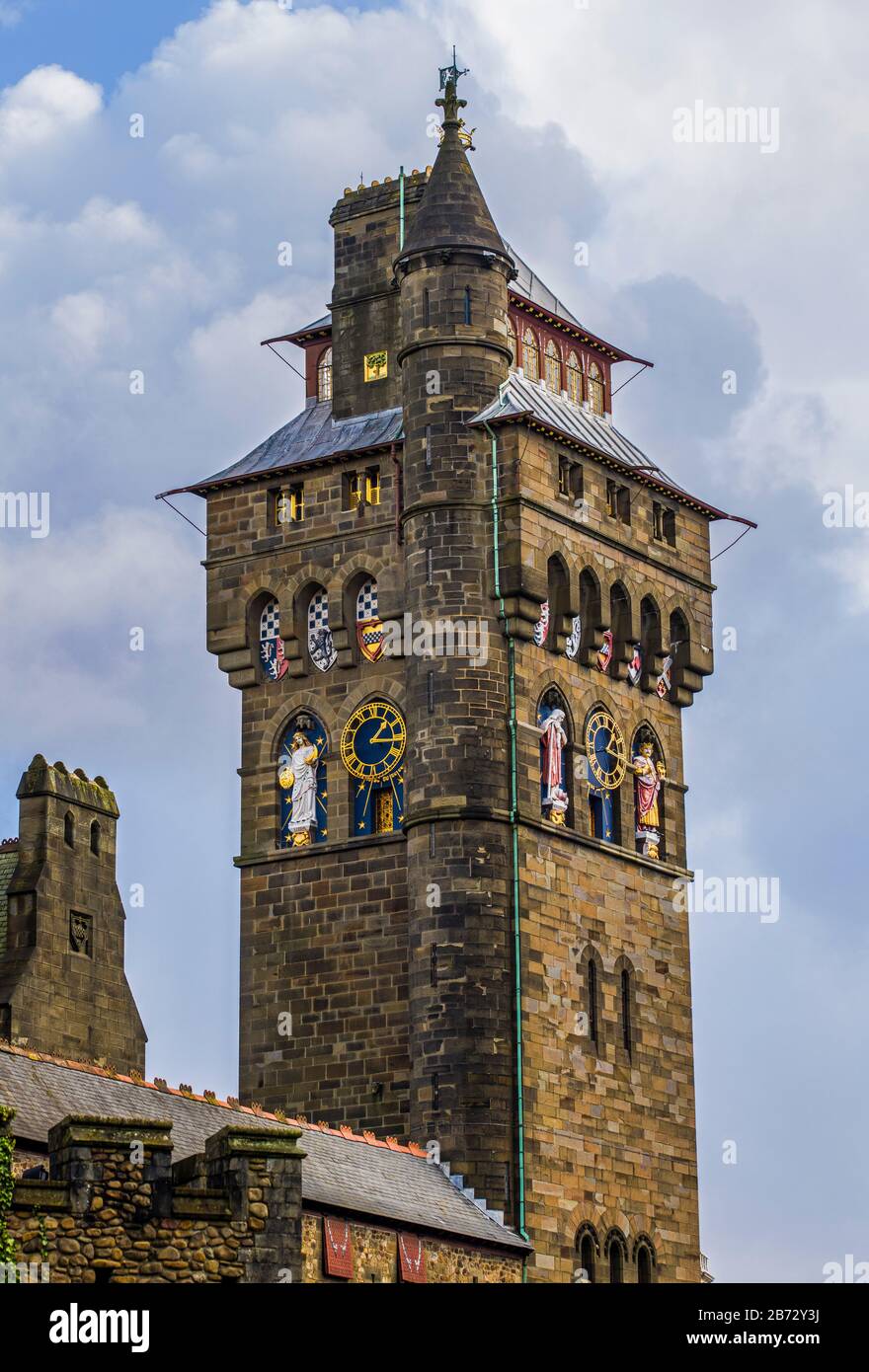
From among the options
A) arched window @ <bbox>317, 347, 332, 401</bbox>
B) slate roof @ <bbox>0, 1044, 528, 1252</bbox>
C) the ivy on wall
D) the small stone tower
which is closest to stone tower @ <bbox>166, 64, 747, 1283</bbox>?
arched window @ <bbox>317, 347, 332, 401</bbox>

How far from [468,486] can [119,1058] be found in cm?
1638

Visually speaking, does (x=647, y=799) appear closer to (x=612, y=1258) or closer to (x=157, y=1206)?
(x=612, y=1258)

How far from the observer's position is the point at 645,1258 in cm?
6475

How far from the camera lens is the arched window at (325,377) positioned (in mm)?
71750

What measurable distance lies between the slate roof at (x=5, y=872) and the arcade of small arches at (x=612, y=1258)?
53.2 feet

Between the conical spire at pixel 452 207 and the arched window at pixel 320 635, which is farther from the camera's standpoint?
the arched window at pixel 320 635

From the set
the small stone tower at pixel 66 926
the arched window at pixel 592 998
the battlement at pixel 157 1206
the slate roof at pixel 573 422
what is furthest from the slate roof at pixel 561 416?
the battlement at pixel 157 1206

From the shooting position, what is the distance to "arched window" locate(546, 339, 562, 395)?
7025 centimetres

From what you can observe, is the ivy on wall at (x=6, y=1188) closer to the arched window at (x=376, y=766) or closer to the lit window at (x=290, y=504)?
the arched window at (x=376, y=766)

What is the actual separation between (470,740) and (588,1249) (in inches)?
399

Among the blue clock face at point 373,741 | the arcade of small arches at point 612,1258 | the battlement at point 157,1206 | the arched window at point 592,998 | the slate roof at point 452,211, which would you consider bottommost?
the battlement at point 157,1206

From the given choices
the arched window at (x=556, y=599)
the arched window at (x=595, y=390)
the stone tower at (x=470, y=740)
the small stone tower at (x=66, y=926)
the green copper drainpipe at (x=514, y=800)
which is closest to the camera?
the green copper drainpipe at (x=514, y=800)

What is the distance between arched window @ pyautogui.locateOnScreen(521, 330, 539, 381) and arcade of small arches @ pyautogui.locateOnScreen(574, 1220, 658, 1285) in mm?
18374
